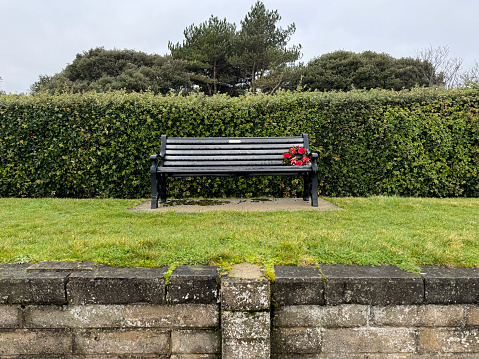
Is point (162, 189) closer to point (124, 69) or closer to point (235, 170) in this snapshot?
point (235, 170)

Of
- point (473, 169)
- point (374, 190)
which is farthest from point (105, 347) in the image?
point (473, 169)

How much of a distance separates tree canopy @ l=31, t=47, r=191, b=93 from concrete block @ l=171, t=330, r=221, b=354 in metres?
23.3

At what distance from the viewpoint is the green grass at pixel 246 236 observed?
7.51ft

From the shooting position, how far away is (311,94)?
6.23 meters

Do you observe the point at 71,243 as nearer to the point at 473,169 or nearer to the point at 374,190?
the point at 374,190

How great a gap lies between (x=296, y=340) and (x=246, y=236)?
1032 millimetres

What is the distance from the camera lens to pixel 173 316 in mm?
2002

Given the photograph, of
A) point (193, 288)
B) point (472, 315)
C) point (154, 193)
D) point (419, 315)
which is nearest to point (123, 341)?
point (193, 288)

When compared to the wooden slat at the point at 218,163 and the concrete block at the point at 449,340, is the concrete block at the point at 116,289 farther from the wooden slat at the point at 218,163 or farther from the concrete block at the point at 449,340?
the wooden slat at the point at 218,163

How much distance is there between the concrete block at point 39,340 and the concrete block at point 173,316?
1.29ft

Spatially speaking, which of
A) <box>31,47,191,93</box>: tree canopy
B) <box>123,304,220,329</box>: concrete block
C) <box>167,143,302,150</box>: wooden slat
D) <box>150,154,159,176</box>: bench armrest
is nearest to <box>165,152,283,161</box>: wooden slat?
<box>167,143,302,150</box>: wooden slat

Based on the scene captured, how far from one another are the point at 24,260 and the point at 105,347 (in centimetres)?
83

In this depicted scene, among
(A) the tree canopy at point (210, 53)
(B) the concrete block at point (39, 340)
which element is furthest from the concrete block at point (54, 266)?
(A) the tree canopy at point (210, 53)

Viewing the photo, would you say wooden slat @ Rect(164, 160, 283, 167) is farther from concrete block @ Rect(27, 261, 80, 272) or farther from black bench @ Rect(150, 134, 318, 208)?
concrete block @ Rect(27, 261, 80, 272)
